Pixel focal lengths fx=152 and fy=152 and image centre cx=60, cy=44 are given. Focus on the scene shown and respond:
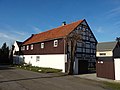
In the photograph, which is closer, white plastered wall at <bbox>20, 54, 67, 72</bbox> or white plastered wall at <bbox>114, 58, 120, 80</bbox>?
white plastered wall at <bbox>114, 58, 120, 80</bbox>

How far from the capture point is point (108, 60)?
66.5 ft

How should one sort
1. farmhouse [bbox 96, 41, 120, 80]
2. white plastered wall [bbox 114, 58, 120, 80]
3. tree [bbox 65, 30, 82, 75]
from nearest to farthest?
white plastered wall [bbox 114, 58, 120, 80] < farmhouse [bbox 96, 41, 120, 80] < tree [bbox 65, 30, 82, 75]

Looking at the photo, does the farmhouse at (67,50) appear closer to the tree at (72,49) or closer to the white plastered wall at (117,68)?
the tree at (72,49)

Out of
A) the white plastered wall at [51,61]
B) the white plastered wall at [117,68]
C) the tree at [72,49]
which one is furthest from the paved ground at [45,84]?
the white plastered wall at [51,61]

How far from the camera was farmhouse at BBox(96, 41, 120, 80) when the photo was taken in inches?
721

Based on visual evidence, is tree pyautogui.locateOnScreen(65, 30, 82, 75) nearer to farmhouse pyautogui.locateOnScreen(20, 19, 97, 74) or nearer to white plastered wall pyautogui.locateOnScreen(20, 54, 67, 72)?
farmhouse pyautogui.locateOnScreen(20, 19, 97, 74)

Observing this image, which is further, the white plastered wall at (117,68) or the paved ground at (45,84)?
the white plastered wall at (117,68)

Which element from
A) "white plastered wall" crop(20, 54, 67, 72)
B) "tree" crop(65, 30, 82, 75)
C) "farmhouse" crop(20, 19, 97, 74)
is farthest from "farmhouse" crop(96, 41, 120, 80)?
"white plastered wall" crop(20, 54, 67, 72)

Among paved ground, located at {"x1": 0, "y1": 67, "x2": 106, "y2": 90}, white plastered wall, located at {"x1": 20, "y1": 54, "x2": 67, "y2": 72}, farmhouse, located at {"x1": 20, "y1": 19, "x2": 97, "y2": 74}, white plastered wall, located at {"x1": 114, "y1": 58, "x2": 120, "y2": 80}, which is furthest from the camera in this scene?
white plastered wall, located at {"x1": 20, "y1": 54, "x2": 67, "y2": 72}

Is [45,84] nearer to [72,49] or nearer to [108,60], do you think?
[108,60]

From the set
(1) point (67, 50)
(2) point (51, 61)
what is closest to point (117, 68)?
(1) point (67, 50)

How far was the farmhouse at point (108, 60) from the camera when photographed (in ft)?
60.1

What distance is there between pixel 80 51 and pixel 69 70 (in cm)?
568

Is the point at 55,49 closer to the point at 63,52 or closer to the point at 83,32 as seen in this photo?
the point at 63,52
